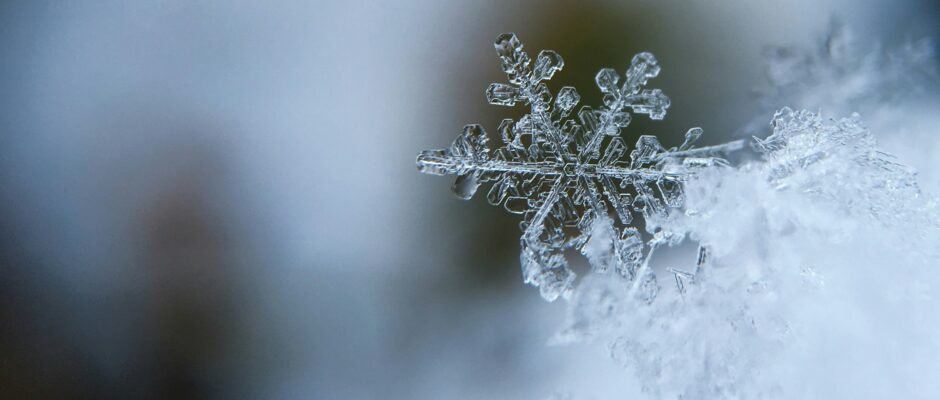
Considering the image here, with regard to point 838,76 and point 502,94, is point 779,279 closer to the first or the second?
point 502,94

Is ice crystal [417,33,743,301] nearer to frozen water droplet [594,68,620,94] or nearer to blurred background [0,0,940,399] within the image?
frozen water droplet [594,68,620,94]

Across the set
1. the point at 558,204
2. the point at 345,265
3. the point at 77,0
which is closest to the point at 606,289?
the point at 558,204

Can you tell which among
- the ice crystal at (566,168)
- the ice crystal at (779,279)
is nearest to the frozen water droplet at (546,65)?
the ice crystal at (566,168)

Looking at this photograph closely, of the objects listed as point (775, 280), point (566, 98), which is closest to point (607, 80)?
point (566, 98)

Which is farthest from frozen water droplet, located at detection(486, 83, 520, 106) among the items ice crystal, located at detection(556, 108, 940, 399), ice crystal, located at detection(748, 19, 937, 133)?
ice crystal, located at detection(748, 19, 937, 133)

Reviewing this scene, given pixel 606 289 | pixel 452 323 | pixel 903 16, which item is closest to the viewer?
pixel 606 289

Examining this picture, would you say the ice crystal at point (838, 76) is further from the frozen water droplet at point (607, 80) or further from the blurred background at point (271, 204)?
the frozen water droplet at point (607, 80)

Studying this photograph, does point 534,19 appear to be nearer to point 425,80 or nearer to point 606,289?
point 425,80
